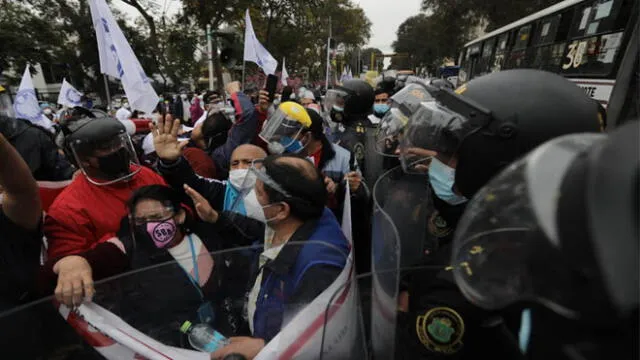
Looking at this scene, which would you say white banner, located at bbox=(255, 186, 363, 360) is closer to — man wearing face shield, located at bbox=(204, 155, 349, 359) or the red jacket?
man wearing face shield, located at bbox=(204, 155, 349, 359)

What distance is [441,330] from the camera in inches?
37.4

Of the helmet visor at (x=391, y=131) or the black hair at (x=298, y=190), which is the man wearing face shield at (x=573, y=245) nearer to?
the black hair at (x=298, y=190)

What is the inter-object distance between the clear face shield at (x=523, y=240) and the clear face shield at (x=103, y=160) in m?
2.00

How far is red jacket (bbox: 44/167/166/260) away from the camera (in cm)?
177

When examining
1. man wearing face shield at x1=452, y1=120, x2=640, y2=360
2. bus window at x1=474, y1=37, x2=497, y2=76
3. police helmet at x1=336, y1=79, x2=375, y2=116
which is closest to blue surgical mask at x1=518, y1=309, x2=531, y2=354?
man wearing face shield at x1=452, y1=120, x2=640, y2=360

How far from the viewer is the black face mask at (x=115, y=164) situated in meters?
2.04

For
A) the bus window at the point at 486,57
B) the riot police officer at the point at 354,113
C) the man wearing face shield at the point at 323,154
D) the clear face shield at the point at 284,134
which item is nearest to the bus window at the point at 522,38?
the bus window at the point at 486,57

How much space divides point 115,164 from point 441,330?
1.98 m

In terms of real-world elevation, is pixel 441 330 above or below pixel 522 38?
below

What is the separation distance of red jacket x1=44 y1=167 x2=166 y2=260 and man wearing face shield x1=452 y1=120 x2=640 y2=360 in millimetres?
1850

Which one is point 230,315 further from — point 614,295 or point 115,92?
point 115,92

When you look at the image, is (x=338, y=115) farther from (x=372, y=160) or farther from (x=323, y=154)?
(x=323, y=154)

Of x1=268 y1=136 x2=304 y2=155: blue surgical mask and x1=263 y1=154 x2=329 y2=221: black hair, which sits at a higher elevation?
x1=263 y1=154 x2=329 y2=221: black hair

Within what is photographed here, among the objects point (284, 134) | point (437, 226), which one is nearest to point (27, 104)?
point (284, 134)
